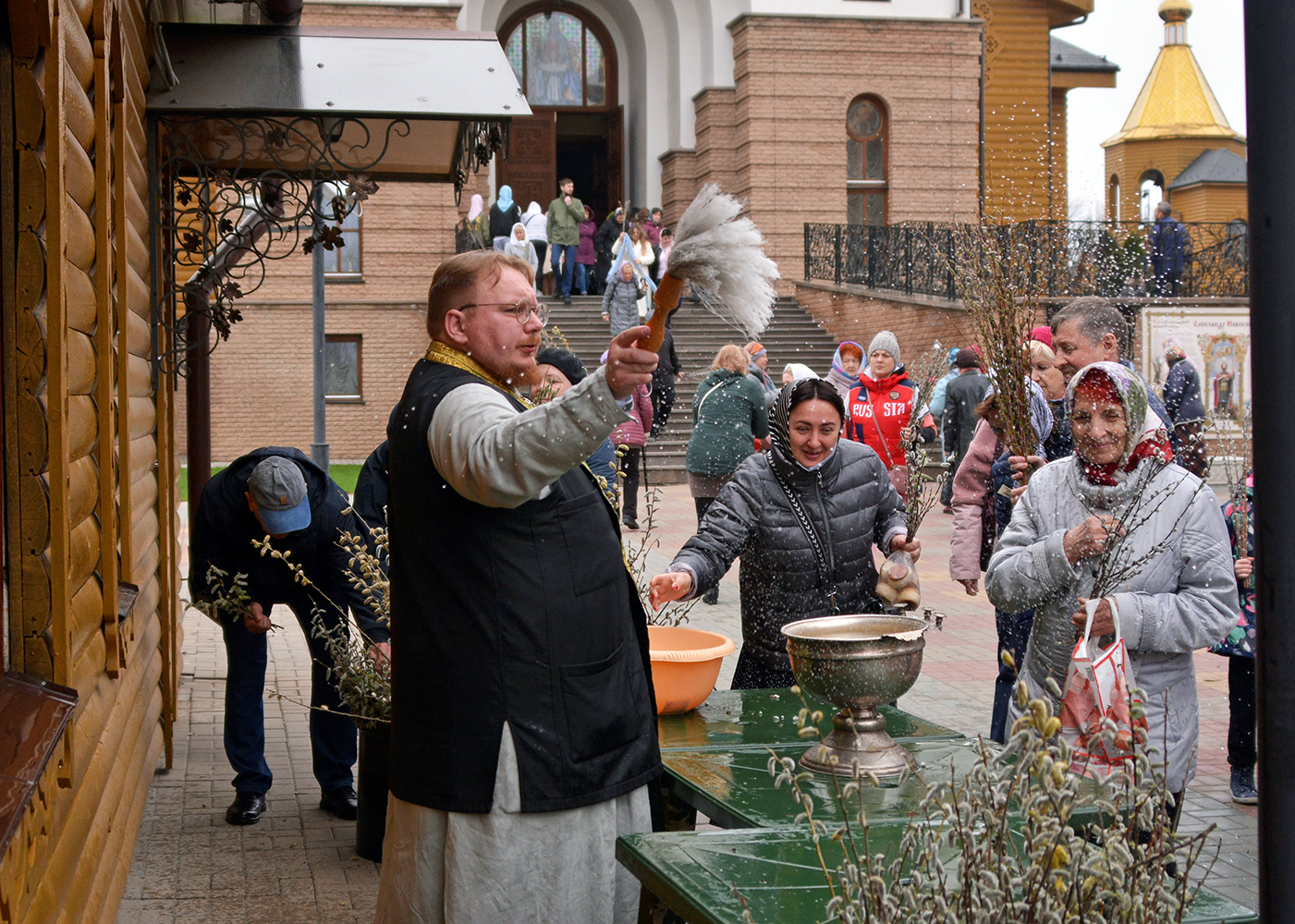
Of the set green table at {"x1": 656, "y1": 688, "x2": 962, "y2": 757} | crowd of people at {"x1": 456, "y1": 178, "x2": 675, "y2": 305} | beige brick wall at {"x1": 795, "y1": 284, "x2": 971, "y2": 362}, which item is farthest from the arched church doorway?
green table at {"x1": 656, "y1": 688, "x2": 962, "y2": 757}

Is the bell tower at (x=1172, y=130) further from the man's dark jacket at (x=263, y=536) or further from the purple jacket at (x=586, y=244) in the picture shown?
the man's dark jacket at (x=263, y=536)

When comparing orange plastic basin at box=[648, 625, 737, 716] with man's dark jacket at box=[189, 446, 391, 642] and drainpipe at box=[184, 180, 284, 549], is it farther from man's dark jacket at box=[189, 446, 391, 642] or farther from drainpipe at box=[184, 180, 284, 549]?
drainpipe at box=[184, 180, 284, 549]

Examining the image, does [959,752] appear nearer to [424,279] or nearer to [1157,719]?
[1157,719]

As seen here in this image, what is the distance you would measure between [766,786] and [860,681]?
337 mm

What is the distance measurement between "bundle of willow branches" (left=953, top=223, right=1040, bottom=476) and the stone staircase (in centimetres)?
1771

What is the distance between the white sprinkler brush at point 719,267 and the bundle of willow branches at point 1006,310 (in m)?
Result: 2.04

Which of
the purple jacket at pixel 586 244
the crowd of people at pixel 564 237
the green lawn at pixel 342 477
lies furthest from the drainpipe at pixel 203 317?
the purple jacket at pixel 586 244

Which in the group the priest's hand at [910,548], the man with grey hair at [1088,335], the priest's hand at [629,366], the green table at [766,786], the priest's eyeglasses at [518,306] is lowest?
the green table at [766,786]

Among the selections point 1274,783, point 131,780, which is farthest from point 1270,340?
point 131,780

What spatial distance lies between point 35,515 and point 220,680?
5.95 meters

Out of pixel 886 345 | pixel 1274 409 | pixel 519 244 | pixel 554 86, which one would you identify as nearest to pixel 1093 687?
pixel 1274 409

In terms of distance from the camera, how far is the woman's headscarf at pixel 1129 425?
3908 mm

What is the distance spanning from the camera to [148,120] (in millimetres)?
6043

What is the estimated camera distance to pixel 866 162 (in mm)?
29672
